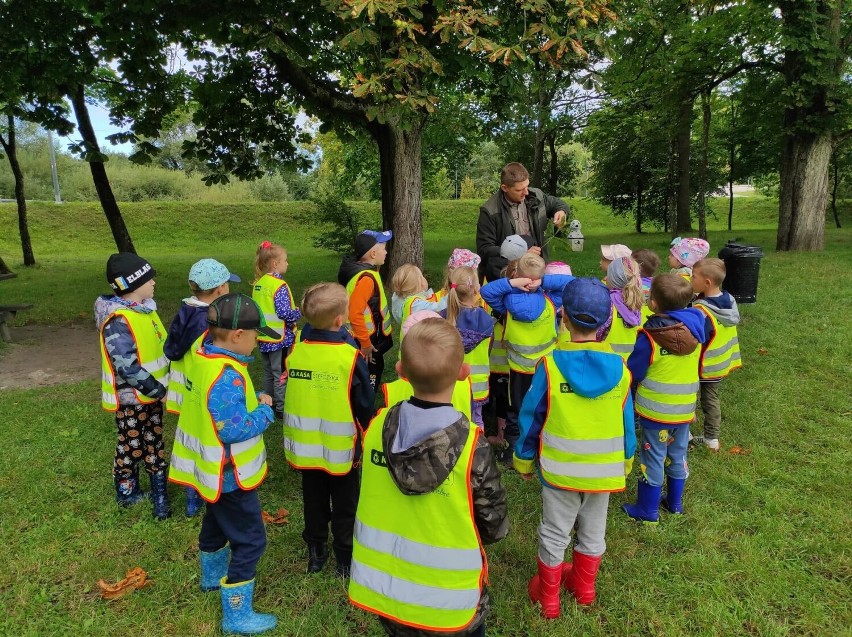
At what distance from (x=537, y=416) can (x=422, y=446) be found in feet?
3.47

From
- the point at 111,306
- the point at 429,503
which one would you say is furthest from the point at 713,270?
the point at 111,306

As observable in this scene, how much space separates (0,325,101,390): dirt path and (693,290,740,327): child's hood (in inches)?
282

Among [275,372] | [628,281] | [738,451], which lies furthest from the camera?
[275,372]

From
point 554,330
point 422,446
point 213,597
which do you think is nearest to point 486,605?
point 422,446

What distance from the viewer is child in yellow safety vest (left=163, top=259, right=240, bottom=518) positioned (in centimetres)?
331

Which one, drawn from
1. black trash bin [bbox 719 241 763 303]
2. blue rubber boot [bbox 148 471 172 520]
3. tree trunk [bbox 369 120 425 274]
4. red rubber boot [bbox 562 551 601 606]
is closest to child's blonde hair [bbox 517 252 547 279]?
red rubber boot [bbox 562 551 601 606]

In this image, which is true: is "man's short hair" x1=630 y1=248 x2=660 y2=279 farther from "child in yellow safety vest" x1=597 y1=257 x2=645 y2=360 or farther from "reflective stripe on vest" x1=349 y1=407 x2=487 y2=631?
"reflective stripe on vest" x1=349 y1=407 x2=487 y2=631

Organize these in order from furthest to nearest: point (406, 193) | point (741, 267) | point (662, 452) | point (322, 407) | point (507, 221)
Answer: point (406, 193)
point (741, 267)
point (507, 221)
point (662, 452)
point (322, 407)

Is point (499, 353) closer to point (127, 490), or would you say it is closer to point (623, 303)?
point (623, 303)

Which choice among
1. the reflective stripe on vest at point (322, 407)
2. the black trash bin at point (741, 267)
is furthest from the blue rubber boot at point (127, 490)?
the black trash bin at point (741, 267)

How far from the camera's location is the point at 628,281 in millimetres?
3895

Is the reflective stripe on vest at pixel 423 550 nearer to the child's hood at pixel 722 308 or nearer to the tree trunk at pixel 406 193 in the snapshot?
the child's hood at pixel 722 308

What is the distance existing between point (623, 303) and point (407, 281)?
1658mm

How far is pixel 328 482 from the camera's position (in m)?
3.03
